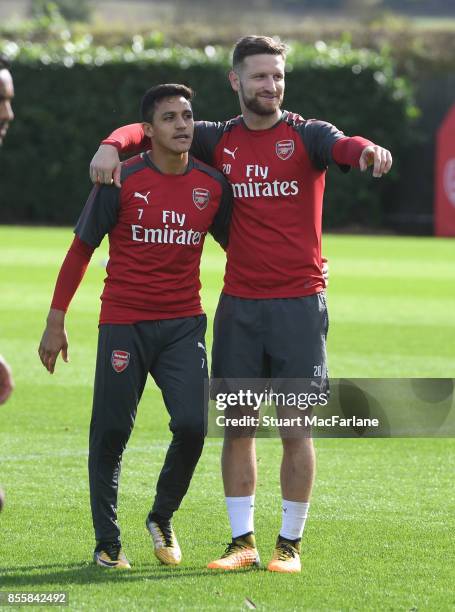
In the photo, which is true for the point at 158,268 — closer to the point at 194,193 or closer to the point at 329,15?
the point at 194,193

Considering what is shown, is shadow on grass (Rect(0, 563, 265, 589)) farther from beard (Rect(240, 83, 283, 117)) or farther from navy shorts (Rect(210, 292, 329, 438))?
beard (Rect(240, 83, 283, 117))

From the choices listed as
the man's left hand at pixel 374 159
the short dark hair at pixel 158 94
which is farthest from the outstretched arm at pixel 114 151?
the man's left hand at pixel 374 159

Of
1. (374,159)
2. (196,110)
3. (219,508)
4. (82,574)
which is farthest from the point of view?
(196,110)

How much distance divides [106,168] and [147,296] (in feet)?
1.88

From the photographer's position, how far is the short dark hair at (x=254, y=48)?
230 inches

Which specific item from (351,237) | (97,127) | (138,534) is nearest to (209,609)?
(138,534)

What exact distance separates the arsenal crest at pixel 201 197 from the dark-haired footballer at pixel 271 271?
0.14 meters

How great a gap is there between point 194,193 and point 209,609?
1.81 meters

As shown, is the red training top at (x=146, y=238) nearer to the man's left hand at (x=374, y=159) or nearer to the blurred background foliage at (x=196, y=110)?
the man's left hand at (x=374, y=159)

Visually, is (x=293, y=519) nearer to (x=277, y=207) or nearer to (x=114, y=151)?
(x=277, y=207)

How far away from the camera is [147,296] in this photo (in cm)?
582

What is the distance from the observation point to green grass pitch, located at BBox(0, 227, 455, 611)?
5.40 meters

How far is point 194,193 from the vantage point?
5887mm

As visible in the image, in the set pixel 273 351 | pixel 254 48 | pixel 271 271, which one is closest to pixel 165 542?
pixel 273 351
